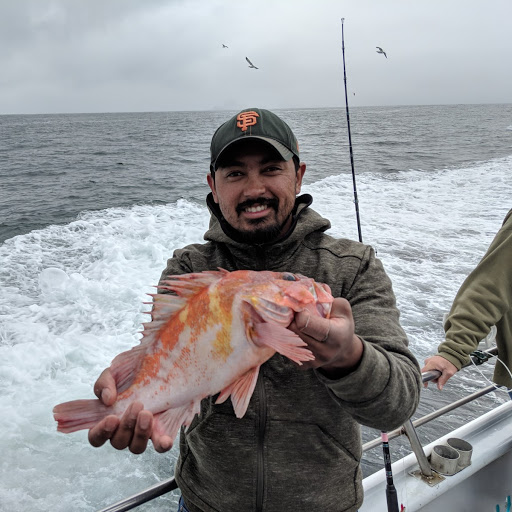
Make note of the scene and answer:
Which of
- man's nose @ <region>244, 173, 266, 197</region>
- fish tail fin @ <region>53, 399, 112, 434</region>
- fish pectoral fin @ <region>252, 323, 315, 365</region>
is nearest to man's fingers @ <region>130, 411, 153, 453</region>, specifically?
fish tail fin @ <region>53, 399, 112, 434</region>

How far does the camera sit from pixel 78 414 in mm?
1450

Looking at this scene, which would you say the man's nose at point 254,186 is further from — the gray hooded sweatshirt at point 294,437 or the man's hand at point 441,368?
the man's hand at point 441,368

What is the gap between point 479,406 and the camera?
213 inches

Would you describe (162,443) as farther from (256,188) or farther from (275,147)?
(275,147)

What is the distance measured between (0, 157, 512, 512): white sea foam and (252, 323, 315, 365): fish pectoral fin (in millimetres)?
3561

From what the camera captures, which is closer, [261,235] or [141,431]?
[141,431]

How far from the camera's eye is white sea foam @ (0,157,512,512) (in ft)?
14.7

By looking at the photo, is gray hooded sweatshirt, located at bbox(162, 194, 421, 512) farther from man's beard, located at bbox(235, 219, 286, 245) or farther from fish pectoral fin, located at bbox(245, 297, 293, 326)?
fish pectoral fin, located at bbox(245, 297, 293, 326)

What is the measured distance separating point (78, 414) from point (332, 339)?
879 mm

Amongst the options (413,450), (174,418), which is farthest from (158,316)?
(413,450)

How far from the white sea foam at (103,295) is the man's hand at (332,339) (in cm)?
A: 357

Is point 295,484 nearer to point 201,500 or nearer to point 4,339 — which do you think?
point 201,500

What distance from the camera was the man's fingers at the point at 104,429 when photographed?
142 cm

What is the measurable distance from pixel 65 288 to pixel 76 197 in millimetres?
10397
